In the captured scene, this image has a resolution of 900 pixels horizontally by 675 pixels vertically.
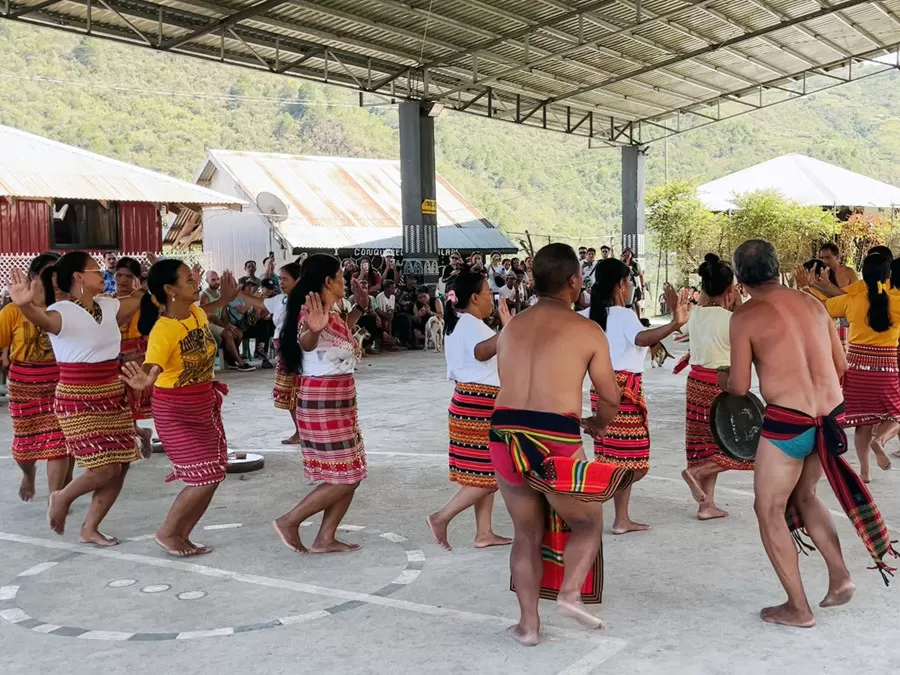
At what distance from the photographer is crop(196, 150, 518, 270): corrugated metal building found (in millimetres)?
26766

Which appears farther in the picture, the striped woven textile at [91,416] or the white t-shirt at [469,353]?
the striped woven textile at [91,416]

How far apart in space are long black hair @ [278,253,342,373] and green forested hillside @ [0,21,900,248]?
47.2 metres

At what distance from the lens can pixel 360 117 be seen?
191ft

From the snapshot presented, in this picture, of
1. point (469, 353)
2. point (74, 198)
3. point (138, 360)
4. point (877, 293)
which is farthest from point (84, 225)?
point (877, 293)

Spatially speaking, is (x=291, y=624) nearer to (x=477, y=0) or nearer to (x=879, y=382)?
(x=879, y=382)

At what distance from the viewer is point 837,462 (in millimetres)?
3830

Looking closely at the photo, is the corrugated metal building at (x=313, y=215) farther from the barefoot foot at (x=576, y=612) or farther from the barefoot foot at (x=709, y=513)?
the barefoot foot at (x=576, y=612)

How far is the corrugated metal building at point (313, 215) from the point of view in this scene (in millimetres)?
26766

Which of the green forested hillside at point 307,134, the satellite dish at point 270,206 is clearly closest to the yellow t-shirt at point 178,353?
the satellite dish at point 270,206

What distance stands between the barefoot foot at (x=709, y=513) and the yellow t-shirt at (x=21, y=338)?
155 inches

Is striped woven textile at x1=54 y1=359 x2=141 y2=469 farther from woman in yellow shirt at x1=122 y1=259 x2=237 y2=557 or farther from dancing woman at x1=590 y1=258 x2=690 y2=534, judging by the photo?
dancing woman at x1=590 y1=258 x2=690 y2=534

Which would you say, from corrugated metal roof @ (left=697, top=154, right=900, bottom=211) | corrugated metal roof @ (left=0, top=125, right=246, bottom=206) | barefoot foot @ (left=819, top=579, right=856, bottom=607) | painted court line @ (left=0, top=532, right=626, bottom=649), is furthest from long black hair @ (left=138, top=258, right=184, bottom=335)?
corrugated metal roof @ (left=697, top=154, right=900, bottom=211)

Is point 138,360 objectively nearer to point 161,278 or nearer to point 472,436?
point 161,278

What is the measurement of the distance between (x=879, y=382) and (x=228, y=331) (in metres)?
9.18
